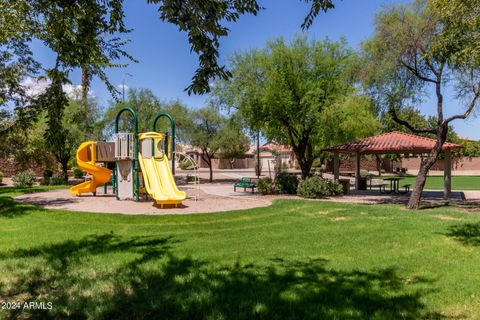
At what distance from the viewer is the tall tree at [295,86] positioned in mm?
18719

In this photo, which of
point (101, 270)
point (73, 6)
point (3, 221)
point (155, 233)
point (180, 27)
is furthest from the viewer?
point (3, 221)

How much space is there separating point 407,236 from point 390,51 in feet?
27.0

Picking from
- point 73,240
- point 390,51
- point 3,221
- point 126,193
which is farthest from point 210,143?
point 73,240

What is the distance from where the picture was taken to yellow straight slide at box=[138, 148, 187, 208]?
14755 mm

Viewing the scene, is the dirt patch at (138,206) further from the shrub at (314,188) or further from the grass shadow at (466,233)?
the grass shadow at (466,233)

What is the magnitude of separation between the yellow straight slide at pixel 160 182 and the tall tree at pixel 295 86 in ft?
17.4

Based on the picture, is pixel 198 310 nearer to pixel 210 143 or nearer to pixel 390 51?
pixel 390 51

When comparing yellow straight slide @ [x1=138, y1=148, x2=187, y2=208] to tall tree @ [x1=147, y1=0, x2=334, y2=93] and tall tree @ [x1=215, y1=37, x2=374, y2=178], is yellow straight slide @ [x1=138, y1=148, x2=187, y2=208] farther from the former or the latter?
tall tree @ [x1=147, y1=0, x2=334, y2=93]

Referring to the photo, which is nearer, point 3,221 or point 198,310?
point 198,310

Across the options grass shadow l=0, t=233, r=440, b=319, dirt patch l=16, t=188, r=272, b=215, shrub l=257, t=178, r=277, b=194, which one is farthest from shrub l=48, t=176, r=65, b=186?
grass shadow l=0, t=233, r=440, b=319

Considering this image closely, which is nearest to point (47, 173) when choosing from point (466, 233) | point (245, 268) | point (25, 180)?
point (25, 180)

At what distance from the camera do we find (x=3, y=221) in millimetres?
11328

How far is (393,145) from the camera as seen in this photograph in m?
21.0

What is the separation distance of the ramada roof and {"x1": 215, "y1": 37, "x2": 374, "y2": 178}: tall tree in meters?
1.54
